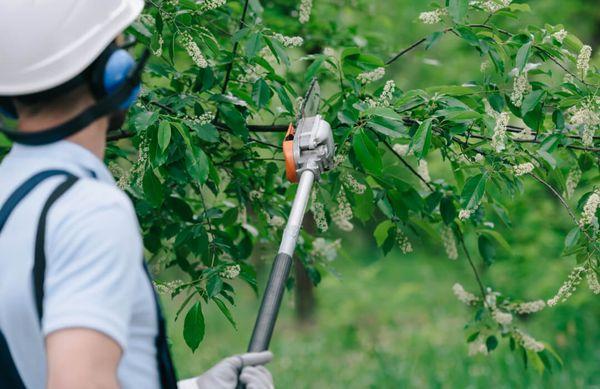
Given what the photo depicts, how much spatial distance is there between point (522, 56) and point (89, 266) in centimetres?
164

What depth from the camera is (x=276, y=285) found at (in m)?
1.82

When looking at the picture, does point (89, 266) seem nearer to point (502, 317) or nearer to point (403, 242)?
point (403, 242)

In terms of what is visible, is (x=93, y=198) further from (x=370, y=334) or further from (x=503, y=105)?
(x=370, y=334)

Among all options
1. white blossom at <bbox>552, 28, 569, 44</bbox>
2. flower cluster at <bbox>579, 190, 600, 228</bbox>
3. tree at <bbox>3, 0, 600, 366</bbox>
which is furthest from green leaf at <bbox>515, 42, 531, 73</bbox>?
flower cluster at <bbox>579, 190, 600, 228</bbox>

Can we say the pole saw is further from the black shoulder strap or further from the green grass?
the green grass

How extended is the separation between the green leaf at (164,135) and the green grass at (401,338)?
1.26m

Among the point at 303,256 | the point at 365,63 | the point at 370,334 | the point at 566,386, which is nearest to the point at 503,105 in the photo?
the point at 365,63

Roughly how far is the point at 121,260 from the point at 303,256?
6.89 ft

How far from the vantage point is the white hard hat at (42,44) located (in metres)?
1.24

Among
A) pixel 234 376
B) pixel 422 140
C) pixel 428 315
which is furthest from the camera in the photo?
pixel 428 315

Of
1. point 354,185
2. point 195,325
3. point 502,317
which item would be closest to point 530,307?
point 502,317

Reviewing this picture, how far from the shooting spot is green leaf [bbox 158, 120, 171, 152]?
2.21 m

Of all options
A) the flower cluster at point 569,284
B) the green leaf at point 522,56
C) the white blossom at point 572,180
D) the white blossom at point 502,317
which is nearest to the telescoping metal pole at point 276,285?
the green leaf at point 522,56

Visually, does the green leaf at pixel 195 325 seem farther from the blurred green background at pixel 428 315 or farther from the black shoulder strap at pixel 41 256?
the black shoulder strap at pixel 41 256
